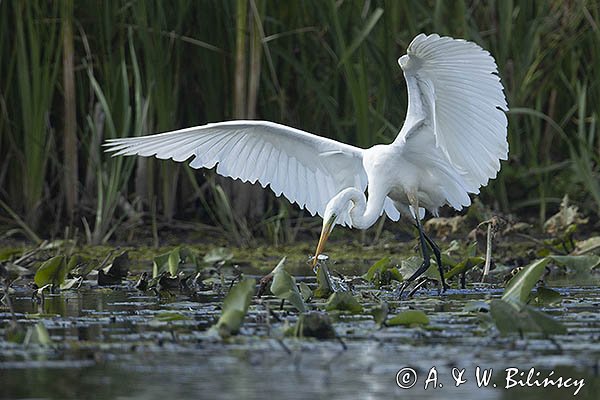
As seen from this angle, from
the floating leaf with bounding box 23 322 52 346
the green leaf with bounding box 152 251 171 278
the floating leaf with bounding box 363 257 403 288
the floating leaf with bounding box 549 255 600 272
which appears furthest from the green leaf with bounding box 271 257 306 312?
the floating leaf with bounding box 549 255 600 272

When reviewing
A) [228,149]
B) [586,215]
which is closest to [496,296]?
[228,149]

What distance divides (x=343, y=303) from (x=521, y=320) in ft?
3.40

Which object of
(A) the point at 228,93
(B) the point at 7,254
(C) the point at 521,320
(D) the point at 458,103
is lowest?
(B) the point at 7,254

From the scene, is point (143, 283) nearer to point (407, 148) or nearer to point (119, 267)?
point (119, 267)

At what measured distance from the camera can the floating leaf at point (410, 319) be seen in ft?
16.9

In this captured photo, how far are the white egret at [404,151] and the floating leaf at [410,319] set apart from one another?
3.61 feet

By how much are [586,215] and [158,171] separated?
11.0 feet

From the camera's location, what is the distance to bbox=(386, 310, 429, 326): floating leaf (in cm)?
514

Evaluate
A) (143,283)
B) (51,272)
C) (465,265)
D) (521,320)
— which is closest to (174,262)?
(143,283)

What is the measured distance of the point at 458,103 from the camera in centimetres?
690

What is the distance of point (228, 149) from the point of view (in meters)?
7.65

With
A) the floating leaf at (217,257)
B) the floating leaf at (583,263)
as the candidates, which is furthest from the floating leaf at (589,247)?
the floating leaf at (217,257)

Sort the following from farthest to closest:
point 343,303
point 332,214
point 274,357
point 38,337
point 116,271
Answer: point 116,271
point 332,214
point 343,303
point 38,337
point 274,357

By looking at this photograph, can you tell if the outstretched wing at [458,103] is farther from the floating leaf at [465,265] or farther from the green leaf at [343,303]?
the green leaf at [343,303]
